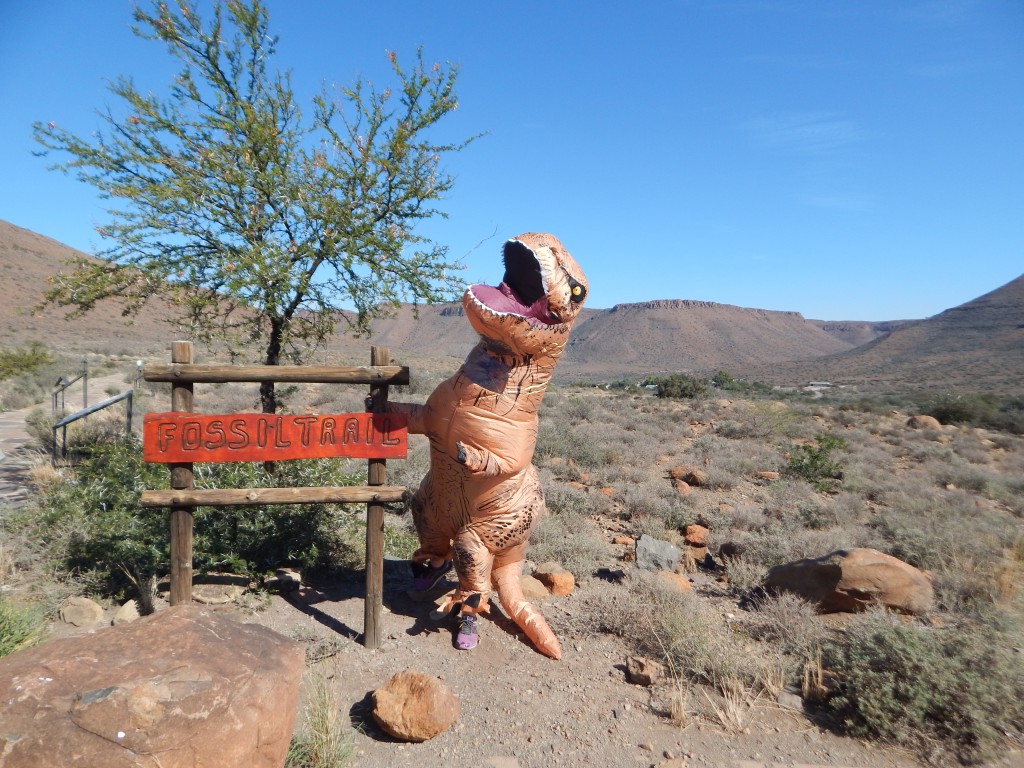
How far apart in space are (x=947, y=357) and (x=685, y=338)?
142 feet

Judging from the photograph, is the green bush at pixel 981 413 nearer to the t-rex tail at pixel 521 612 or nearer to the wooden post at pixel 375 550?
the t-rex tail at pixel 521 612

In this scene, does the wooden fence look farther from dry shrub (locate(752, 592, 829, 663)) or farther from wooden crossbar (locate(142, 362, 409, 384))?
dry shrub (locate(752, 592, 829, 663))

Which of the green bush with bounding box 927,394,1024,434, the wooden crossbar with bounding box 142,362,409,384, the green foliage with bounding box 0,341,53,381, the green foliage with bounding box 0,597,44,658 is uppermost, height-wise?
the wooden crossbar with bounding box 142,362,409,384

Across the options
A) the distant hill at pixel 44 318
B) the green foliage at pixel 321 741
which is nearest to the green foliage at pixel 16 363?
the green foliage at pixel 321 741

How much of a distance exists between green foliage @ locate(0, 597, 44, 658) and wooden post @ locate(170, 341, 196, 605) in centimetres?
70

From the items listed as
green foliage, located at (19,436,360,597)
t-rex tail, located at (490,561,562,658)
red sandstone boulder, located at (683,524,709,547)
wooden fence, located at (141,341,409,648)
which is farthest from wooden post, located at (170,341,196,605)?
red sandstone boulder, located at (683,524,709,547)

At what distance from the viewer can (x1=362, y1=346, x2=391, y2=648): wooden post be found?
13.3 feet

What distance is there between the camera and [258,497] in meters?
3.89

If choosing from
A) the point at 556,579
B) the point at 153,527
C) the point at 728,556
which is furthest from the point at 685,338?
the point at 153,527

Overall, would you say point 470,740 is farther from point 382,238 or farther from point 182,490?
point 382,238

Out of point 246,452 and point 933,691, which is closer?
point 933,691

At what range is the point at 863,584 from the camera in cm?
467

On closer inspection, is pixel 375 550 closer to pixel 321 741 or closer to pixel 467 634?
pixel 467 634

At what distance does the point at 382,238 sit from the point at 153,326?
60.0 m
